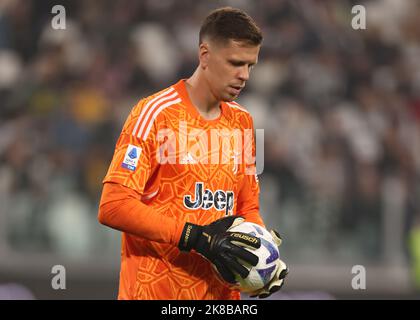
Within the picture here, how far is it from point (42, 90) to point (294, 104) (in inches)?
114

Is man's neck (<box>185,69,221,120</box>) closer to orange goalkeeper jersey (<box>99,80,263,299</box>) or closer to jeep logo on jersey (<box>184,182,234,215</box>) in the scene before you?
orange goalkeeper jersey (<box>99,80,263,299</box>)

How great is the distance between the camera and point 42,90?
31.1 feet

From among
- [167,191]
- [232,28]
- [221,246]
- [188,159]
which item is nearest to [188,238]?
[221,246]

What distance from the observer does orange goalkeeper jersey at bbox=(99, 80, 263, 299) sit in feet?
13.1

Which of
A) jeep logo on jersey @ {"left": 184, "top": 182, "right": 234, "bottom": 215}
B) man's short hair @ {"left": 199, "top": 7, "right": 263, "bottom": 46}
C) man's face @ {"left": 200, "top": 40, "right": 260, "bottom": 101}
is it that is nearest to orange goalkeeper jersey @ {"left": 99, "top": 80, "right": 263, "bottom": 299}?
jeep logo on jersey @ {"left": 184, "top": 182, "right": 234, "bottom": 215}

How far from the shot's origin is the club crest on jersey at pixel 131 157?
4020 mm

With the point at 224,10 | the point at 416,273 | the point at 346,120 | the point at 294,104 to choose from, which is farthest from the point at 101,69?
the point at 224,10

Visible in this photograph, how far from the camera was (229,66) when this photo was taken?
4289 millimetres

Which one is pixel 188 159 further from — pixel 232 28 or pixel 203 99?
pixel 232 28

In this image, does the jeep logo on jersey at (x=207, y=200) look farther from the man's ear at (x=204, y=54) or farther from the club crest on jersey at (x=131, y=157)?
the man's ear at (x=204, y=54)

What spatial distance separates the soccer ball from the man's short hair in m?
0.93

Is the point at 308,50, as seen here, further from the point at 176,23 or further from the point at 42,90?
the point at 42,90

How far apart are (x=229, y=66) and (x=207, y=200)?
683 millimetres

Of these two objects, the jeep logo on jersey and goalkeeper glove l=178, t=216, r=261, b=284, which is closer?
goalkeeper glove l=178, t=216, r=261, b=284
